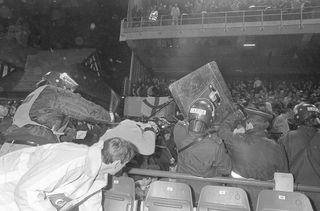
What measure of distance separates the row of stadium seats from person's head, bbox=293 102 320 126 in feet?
3.97

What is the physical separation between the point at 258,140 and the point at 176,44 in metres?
15.1

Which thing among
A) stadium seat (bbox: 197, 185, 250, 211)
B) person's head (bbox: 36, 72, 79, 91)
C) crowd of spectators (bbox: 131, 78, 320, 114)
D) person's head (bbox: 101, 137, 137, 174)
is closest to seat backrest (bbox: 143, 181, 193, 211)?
stadium seat (bbox: 197, 185, 250, 211)

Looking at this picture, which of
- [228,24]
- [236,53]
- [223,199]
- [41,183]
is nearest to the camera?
[41,183]

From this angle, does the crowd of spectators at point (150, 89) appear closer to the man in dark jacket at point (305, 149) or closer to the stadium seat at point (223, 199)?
the man in dark jacket at point (305, 149)

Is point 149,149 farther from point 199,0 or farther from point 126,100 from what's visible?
point 199,0

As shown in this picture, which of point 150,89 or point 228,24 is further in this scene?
point 228,24

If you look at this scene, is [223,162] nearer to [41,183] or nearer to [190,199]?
[190,199]

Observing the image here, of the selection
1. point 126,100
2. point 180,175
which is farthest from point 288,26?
point 180,175

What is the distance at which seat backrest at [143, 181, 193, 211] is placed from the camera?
328 centimetres

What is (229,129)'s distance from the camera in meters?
3.90

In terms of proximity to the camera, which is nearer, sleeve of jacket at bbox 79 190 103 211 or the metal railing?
sleeve of jacket at bbox 79 190 103 211

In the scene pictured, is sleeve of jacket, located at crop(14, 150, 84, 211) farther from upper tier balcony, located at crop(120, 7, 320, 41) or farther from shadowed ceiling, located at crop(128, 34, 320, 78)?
shadowed ceiling, located at crop(128, 34, 320, 78)

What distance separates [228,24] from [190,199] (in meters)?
13.9

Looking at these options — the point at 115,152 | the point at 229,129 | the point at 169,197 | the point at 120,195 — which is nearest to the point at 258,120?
the point at 229,129
